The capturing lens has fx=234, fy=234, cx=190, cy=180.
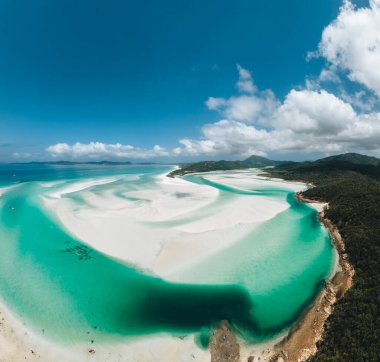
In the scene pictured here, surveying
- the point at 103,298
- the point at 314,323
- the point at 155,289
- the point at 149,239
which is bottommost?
the point at 314,323

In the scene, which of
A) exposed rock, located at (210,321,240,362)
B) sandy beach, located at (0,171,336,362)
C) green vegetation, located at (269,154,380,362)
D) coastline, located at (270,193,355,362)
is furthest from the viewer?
sandy beach, located at (0,171,336,362)

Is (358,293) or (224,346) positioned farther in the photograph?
(358,293)

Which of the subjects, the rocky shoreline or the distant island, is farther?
the rocky shoreline

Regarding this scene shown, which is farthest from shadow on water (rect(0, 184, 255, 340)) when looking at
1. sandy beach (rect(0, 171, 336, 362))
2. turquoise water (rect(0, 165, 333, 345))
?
sandy beach (rect(0, 171, 336, 362))

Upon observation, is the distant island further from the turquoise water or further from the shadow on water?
the shadow on water

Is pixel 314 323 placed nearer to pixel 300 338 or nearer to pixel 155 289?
pixel 300 338

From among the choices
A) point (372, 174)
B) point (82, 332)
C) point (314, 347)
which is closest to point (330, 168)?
point (372, 174)

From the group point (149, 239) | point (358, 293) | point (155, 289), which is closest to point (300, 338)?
point (358, 293)

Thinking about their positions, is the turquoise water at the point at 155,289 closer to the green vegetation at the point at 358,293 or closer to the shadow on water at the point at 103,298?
the shadow on water at the point at 103,298
